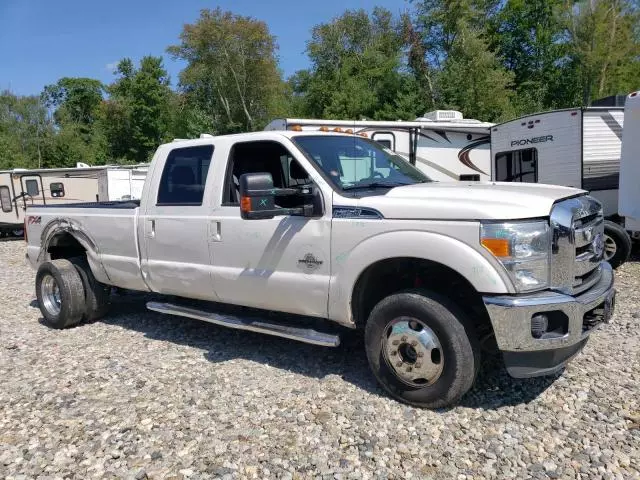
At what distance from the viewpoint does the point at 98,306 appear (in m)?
6.22

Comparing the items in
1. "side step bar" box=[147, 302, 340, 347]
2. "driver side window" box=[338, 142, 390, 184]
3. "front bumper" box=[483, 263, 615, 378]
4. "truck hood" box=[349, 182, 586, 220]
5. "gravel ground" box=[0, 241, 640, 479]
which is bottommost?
"gravel ground" box=[0, 241, 640, 479]

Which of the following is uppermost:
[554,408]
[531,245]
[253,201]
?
[253,201]

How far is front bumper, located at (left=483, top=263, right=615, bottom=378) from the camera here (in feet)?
10.7

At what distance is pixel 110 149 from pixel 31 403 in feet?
167

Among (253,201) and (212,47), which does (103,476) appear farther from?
(212,47)

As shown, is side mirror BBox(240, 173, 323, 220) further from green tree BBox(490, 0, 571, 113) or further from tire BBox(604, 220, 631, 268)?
green tree BBox(490, 0, 571, 113)

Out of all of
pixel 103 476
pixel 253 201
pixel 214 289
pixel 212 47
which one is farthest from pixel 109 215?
pixel 212 47

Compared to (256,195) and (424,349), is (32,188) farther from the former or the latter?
(424,349)

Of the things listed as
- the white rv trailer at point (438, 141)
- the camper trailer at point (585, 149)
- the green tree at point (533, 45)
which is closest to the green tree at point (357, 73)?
the green tree at point (533, 45)

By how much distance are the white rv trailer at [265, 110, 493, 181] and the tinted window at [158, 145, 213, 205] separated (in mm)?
7333

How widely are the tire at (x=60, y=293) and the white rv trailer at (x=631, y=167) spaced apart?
26.4 ft

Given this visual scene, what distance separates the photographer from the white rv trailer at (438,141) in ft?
41.8

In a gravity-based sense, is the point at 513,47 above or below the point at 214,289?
above

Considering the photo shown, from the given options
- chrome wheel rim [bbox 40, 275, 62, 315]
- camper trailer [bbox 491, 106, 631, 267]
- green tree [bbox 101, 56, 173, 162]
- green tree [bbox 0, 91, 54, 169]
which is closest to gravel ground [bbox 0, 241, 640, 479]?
chrome wheel rim [bbox 40, 275, 62, 315]
